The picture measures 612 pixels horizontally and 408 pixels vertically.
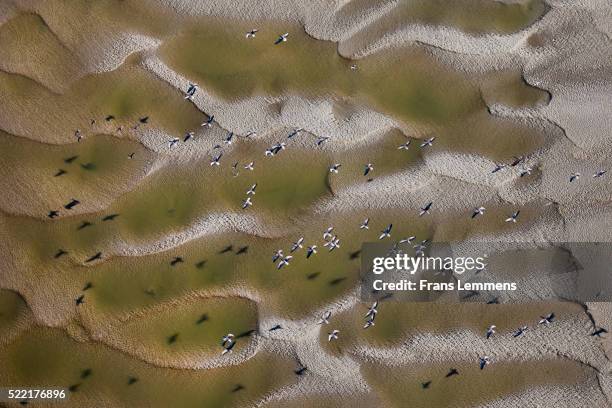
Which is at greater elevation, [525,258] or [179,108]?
[179,108]

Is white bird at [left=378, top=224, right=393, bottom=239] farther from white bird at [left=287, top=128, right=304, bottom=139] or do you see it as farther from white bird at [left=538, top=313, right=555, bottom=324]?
white bird at [left=538, top=313, right=555, bottom=324]

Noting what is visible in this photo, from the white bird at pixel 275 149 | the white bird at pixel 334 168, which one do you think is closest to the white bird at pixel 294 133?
the white bird at pixel 275 149

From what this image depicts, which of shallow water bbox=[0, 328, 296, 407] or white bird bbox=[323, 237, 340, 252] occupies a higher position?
white bird bbox=[323, 237, 340, 252]

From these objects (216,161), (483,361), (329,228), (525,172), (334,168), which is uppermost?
(216,161)

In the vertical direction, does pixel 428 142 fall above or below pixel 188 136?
below

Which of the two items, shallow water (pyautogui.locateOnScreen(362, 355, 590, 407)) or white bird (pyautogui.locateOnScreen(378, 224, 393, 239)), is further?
white bird (pyautogui.locateOnScreen(378, 224, 393, 239))

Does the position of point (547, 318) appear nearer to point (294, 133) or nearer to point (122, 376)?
point (294, 133)

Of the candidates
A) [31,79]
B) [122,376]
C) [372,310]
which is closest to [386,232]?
[372,310]

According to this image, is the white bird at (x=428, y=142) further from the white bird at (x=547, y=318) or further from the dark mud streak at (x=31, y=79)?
the dark mud streak at (x=31, y=79)

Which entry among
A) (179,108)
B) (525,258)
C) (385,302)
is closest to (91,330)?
(179,108)

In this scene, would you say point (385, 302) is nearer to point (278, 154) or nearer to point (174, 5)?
point (278, 154)

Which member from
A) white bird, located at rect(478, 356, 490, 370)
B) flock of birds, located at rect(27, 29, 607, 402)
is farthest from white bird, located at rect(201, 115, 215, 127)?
white bird, located at rect(478, 356, 490, 370)
